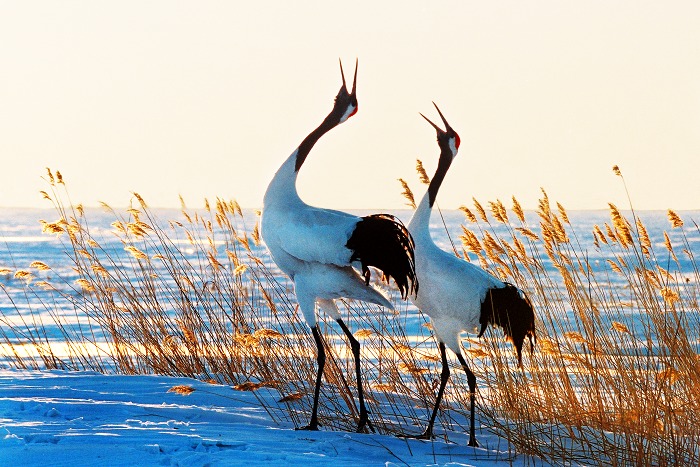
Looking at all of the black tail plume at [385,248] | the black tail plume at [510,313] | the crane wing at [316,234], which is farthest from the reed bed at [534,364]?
the black tail plume at [385,248]

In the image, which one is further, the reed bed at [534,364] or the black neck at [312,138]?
the black neck at [312,138]

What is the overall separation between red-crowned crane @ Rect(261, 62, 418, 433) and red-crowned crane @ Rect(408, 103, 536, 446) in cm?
13

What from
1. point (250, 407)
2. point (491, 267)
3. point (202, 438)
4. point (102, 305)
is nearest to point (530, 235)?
point (491, 267)

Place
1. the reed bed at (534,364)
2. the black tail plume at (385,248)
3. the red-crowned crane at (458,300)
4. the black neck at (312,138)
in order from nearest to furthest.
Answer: the reed bed at (534,364) < the black tail plume at (385,248) < the red-crowned crane at (458,300) < the black neck at (312,138)

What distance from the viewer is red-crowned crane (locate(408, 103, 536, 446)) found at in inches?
197

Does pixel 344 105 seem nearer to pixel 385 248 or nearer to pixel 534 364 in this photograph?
pixel 385 248

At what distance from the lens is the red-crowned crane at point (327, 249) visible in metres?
4.79

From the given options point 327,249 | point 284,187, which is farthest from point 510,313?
point 284,187

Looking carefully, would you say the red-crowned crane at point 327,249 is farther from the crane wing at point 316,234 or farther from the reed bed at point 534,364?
the reed bed at point 534,364

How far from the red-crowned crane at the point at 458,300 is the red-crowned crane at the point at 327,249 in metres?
0.13

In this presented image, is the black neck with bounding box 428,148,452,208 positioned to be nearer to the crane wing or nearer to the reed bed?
the reed bed

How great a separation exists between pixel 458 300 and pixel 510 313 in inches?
13.1

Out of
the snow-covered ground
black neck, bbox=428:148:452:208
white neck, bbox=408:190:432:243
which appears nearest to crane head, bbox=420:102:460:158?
black neck, bbox=428:148:452:208

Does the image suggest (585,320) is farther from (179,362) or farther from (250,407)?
(179,362)
